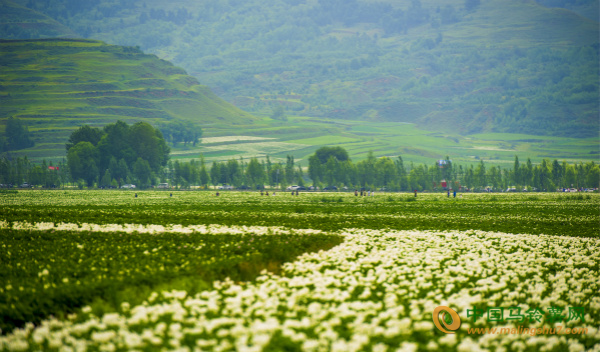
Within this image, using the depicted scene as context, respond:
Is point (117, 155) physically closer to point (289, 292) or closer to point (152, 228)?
point (152, 228)

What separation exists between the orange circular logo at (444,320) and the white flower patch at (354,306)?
0.22 meters

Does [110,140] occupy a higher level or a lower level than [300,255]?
higher

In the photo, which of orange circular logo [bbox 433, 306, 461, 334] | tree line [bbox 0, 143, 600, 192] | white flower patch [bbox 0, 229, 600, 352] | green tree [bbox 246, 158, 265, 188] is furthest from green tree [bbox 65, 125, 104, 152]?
orange circular logo [bbox 433, 306, 461, 334]

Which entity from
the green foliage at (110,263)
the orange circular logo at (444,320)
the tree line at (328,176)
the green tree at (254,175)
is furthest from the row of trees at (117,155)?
the orange circular logo at (444,320)

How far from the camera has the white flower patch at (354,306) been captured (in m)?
13.6

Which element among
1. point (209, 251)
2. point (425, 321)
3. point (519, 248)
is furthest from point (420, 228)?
point (425, 321)

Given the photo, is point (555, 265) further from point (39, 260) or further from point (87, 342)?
point (39, 260)

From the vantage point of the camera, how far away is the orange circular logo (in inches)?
598

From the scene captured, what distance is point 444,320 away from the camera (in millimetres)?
15781

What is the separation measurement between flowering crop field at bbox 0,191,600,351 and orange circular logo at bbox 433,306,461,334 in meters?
0.18

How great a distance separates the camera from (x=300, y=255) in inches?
963

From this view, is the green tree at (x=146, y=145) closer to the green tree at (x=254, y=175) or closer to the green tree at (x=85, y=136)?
the green tree at (x=85, y=136)

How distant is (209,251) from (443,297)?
10778 mm

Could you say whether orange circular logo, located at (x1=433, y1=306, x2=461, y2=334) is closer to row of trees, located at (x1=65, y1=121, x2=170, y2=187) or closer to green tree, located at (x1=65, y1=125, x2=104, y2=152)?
row of trees, located at (x1=65, y1=121, x2=170, y2=187)
